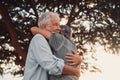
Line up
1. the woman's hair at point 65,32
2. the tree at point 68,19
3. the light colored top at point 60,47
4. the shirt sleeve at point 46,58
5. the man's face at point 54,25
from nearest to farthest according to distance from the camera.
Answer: the shirt sleeve at point 46,58, the light colored top at point 60,47, the man's face at point 54,25, the woman's hair at point 65,32, the tree at point 68,19

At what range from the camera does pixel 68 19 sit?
47.1 feet

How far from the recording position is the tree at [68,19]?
45.5 feet

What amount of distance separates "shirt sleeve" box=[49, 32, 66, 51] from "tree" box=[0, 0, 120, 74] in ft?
31.3

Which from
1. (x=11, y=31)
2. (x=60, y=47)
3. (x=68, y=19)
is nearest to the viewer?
(x=60, y=47)

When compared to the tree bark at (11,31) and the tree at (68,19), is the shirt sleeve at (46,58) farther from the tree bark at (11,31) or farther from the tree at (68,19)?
the tree bark at (11,31)

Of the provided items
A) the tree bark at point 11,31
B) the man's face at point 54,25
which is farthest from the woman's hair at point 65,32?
the tree bark at point 11,31

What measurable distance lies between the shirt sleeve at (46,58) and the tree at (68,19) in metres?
9.69

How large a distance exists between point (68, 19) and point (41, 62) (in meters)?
10.6

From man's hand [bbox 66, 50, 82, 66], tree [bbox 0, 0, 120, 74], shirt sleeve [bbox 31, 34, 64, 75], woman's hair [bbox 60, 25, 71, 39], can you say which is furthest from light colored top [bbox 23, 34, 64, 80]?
tree [bbox 0, 0, 120, 74]

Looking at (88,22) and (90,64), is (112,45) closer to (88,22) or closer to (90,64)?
(88,22)

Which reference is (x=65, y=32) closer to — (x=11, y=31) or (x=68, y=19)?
(x=11, y=31)

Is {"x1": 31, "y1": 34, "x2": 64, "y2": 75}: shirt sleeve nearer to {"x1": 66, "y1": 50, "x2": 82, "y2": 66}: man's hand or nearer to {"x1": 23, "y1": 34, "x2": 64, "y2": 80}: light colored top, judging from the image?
{"x1": 23, "y1": 34, "x2": 64, "y2": 80}: light colored top

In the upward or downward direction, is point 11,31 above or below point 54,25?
above

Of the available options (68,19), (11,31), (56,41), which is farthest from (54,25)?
(68,19)
